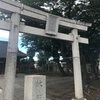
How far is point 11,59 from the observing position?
6.31m

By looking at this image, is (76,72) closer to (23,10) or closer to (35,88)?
(35,88)

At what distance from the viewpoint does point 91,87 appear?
11.3 metres

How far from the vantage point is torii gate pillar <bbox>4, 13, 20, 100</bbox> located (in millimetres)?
6066

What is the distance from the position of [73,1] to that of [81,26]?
9.70 feet

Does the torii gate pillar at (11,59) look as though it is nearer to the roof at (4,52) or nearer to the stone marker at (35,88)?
the stone marker at (35,88)

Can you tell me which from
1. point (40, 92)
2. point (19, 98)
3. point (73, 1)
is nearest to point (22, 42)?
point (73, 1)

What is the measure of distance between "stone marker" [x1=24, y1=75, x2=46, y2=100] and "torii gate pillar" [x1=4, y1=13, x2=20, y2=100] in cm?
67

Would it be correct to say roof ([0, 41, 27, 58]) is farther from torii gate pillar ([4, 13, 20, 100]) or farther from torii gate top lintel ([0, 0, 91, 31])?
torii gate pillar ([4, 13, 20, 100])

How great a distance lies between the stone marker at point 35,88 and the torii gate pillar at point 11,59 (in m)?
0.67

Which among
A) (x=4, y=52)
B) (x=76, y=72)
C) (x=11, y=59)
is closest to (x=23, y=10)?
(x=11, y=59)

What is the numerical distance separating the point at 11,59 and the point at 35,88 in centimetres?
141

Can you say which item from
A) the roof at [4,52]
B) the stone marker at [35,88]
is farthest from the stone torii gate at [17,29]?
the roof at [4,52]

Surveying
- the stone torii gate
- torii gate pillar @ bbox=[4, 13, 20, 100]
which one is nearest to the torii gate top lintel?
the stone torii gate

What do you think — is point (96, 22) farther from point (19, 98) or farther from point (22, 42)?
point (22, 42)
